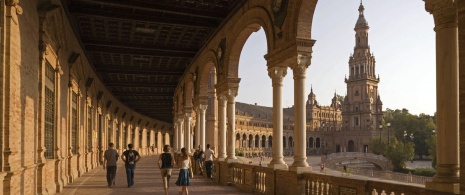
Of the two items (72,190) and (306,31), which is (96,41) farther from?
(306,31)

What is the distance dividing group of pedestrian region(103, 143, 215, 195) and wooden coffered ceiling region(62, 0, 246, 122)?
5077mm

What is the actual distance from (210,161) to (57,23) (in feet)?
28.0

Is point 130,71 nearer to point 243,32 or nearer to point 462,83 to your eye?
point 243,32

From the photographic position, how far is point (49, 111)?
12.9 m

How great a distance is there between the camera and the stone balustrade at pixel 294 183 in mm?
7546

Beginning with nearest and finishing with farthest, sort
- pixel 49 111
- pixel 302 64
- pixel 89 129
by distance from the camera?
1. pixel 302 64
2. pixel 49 111
3. pixel 89 129

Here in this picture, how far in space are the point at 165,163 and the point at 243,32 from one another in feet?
19.5

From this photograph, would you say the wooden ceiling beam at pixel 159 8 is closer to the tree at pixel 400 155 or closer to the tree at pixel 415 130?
the tree at pixel 400 155

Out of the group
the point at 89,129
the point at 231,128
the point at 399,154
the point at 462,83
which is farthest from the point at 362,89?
the point at 462,83

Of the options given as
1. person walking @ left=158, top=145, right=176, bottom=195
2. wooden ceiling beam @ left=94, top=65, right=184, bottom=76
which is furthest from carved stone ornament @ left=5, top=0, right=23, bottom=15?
wooden ceiling beam @ left=94, top=65, right=184, bottom=76

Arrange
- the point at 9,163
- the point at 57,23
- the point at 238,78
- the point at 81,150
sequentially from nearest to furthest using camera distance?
the point at 9,163 < the point at 57,23 < the point at 238,78 < the point at 81,150

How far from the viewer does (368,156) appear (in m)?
79.5

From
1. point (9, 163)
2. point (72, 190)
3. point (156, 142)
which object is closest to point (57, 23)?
point (72, 190)

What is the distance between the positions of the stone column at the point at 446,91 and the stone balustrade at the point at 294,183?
0.48 m
